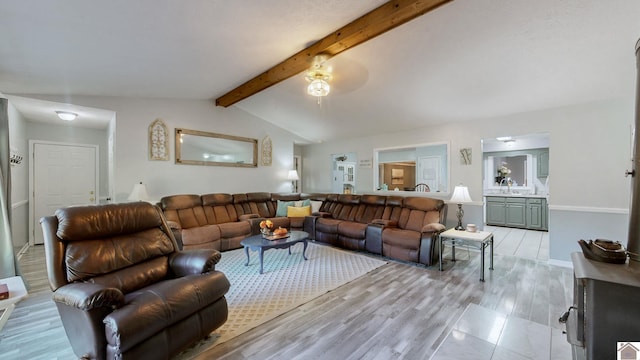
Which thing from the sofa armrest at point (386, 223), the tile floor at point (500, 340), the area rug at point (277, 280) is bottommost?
Answer: the tile floor at point (500, 340)

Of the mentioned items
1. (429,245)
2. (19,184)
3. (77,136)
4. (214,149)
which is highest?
(77,136)

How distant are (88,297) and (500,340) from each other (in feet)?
9.56

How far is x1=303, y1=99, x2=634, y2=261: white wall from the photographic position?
10.9ft

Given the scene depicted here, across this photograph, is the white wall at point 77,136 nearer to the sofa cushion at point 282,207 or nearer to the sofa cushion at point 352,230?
the sofa cushion at point 282,207

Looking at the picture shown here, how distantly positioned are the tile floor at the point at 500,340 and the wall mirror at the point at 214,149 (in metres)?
5.01

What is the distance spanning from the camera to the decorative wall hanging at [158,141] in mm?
4645

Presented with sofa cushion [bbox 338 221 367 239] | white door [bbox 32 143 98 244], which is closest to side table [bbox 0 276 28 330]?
sofa cushion [bbox 338 221 367 239]

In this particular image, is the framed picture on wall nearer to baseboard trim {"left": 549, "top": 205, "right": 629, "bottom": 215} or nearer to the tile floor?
baseboard trim {"left": 549, "top": 205, "right": 629, "bottom": 215}

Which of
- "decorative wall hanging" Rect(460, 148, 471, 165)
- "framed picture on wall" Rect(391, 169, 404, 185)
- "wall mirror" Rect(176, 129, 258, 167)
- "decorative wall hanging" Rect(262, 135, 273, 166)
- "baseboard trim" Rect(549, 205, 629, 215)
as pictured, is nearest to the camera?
"baseboard trim" Rect(549, 205, 629, 215)

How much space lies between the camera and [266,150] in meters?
6.37

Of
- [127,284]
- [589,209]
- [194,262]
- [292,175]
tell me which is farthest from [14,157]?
[589,209]

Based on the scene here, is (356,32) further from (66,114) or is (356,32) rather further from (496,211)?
(496,211)

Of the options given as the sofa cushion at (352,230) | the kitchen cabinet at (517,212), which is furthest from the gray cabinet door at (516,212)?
the sofa cushion at (352,230)

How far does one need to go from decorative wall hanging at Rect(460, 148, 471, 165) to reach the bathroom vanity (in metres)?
3.00
